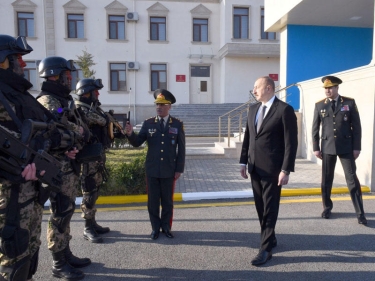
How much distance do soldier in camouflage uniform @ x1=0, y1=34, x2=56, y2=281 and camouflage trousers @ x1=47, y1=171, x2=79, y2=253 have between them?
0.70 m

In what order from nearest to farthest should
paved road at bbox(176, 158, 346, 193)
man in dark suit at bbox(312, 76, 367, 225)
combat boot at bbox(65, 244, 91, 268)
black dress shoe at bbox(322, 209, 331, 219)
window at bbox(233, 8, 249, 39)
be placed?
combat boot at bbox(65, 244, 91, 268)
man in dark suit at bbox(312, 76, 367, 225)
black dress shoe at bbox(322, 209, 331, 219)
paved road at bbox(176, 158, 346, 193)
window at bbox(233, 8, 249, 39)

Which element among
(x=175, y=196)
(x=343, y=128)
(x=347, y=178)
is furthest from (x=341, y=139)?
(x=175, y=196)

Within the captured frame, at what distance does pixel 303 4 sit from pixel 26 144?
35.0ft

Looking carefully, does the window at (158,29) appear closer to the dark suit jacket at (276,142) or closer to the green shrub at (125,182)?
the green shrub at (125,182)

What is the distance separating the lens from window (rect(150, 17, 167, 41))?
21731mm

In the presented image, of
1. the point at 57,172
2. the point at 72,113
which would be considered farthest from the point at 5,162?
→ the point at 72,113

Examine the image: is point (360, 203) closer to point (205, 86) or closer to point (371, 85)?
point (371, 85)

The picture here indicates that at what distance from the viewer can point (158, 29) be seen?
2178 cm

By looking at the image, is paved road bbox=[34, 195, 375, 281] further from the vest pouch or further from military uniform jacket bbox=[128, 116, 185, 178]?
the vest pouch

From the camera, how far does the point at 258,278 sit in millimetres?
3303

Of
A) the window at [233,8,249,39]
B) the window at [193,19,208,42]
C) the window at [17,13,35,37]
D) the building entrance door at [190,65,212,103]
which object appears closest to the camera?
the window at [17,13,35,37]

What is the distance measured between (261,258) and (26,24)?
22817 mm

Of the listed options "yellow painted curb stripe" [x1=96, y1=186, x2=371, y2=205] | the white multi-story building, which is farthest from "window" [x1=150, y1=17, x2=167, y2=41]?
"yellow painted curb stripe" [x1=96, y1=186, x2=371, y2=205]

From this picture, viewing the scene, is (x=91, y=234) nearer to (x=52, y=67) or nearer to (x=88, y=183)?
(x=88, y=183)
